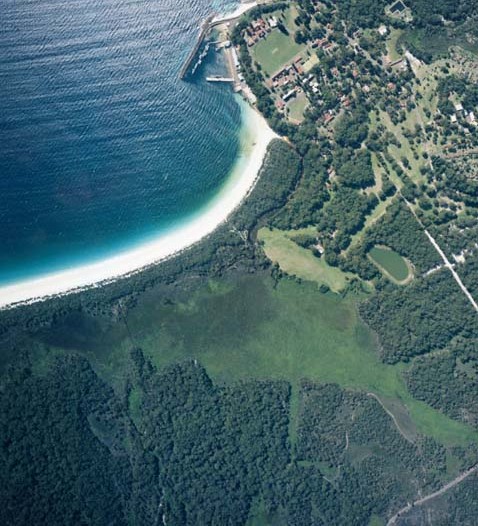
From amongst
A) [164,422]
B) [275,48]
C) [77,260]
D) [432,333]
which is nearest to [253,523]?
[164,422]

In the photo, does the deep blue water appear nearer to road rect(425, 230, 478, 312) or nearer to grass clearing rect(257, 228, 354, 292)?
grass clearing rect(257, 228, 354, 292)

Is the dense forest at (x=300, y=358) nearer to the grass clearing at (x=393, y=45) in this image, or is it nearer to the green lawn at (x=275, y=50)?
the grass clearing at (x=393, y=45)

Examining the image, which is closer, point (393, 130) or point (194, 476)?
point (194, 476)

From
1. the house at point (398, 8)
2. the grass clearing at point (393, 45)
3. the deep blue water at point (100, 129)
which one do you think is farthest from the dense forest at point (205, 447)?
the house at point (398, 8)

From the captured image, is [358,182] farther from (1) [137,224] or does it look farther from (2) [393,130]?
(1) [137,224]

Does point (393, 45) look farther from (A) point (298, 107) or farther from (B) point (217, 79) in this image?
(B) point (217, 79)

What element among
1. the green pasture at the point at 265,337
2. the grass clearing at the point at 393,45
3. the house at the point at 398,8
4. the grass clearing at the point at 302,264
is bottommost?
the green pasture at the point at 265,337
